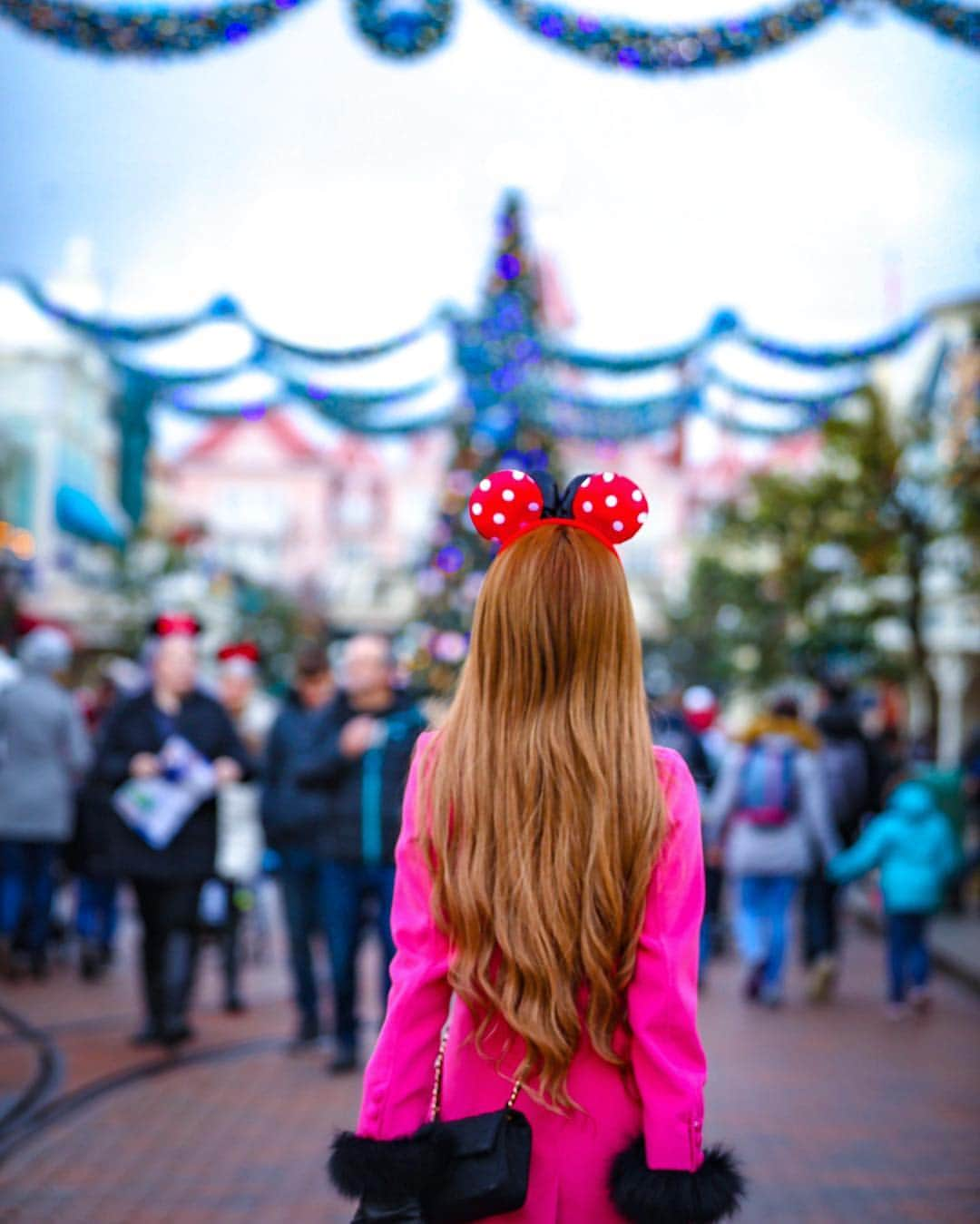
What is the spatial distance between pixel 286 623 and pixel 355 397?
1029 inches

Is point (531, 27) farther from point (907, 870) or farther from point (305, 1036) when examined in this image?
point (907, 870)

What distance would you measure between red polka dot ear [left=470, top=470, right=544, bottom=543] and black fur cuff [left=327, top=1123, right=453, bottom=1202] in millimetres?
1043

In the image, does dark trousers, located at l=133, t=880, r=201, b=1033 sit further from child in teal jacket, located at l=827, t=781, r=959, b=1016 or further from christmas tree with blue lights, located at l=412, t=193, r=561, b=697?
christmas tree with blue lights, located at l=412, t=193, r=561, b=697

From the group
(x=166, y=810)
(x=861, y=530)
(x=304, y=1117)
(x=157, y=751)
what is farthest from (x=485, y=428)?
(x=304, y=1117)

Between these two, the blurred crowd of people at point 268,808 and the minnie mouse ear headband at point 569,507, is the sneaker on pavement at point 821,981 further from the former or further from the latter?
the minnie mouse ear headband at point 569,507

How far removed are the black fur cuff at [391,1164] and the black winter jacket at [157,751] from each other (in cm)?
533

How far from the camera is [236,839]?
9.87 m

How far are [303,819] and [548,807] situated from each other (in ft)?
18.0

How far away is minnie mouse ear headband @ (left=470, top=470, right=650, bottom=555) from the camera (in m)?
2.81

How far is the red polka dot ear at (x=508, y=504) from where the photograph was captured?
2822 mm

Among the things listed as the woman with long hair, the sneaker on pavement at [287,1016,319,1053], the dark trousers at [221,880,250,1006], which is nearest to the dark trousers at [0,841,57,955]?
the dark trousers at [221,880,250,1006]

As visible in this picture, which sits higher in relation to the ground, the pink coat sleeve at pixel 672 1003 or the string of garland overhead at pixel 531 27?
the string of garland overhead at pixel 531 27

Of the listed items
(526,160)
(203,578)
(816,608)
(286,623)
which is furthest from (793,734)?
(286,623)

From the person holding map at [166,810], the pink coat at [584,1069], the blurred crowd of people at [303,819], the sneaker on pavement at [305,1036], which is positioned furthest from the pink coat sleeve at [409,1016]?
the sneaker on pavement at [305,1036]
